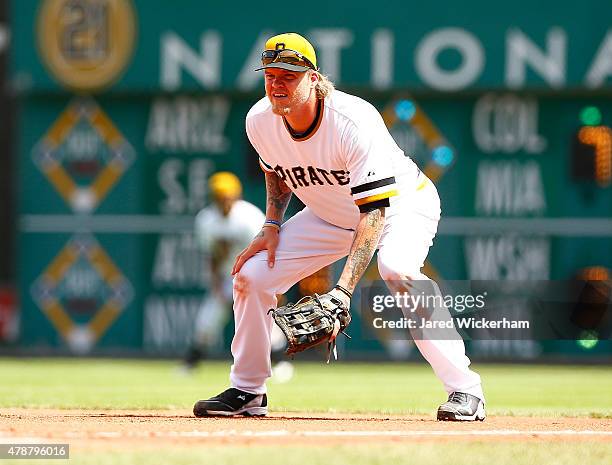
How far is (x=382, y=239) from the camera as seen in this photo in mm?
7039

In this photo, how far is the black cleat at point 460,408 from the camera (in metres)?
6.89

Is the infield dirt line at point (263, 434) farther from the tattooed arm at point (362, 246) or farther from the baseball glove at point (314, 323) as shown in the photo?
the tattooed arm at point (362, 246)

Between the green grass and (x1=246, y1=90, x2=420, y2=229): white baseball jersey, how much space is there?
5.70 ft

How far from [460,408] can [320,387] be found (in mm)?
4822

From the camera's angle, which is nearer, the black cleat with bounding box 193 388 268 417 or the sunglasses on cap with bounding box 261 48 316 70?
the sunglasses on cap with bounding box 261 48 316 70

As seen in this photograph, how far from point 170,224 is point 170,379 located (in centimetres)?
365

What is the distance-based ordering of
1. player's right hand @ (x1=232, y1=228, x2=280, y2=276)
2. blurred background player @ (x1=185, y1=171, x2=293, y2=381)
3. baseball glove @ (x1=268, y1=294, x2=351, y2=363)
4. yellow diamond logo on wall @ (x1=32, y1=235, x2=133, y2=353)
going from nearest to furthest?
baseball glove @ (x1=268, y1=294, x2=351, y2=363) < player's right hand @ (x1=232, y1=228, x2=280, y2=276) < blurred background player @ (x1=185, y1=171, x2=293, y2=381) < yellow diamond logo on wall @ (x1=32, y1=235, x2=133, y2=353)

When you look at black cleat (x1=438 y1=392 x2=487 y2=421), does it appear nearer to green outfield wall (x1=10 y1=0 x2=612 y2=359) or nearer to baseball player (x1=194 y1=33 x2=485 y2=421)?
baseball player (x1=194 y1=33 x2=485 y2=421)

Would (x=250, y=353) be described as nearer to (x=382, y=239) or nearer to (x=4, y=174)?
(x=382, y=239)

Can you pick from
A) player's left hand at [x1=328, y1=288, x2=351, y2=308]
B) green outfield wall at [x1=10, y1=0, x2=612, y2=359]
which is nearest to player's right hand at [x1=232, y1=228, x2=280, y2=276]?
player's left hand at [x1=328, y1=288, x2=351, y2=308]

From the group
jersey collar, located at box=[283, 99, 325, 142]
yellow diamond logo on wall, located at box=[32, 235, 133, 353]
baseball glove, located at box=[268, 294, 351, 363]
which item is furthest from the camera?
yellow diamond logo on wall, located at box=[32, 235, 133, 353]

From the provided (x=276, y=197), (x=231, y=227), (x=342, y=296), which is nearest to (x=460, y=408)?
(x=342, y=296)

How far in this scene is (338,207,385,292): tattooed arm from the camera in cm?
662

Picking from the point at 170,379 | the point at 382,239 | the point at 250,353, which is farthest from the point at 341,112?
the point at 170,379
